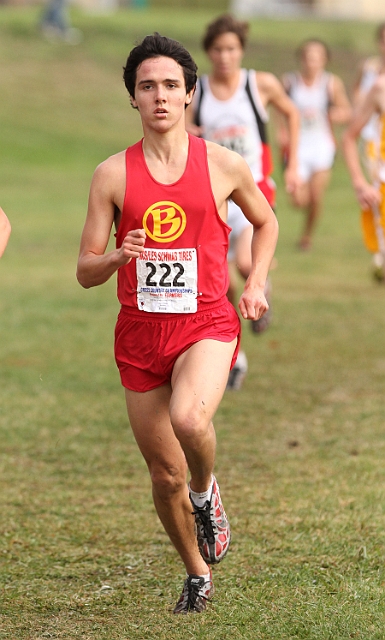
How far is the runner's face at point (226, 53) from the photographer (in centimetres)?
776

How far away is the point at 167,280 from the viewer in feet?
14.0

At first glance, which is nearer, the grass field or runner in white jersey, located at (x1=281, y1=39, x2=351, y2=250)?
the grass field

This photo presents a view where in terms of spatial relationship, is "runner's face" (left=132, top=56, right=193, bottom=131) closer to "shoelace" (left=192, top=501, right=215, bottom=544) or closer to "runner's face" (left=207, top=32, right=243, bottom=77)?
"shoelace" (left=192, top=501, right=215, bottom=544)

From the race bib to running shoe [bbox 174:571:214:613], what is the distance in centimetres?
110

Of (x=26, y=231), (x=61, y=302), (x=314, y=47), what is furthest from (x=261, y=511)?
(x=26, y=231)

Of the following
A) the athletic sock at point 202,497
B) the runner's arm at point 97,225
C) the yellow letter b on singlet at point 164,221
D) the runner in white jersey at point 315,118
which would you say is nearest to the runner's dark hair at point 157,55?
the runner's arm at point 97,225

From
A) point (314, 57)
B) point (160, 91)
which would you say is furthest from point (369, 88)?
point (314, 57)

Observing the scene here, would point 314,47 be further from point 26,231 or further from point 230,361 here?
point 230,361

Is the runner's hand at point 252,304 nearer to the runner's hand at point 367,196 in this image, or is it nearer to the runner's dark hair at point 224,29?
the runner's hand at point 367,196

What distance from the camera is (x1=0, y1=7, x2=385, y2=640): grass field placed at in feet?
14.1

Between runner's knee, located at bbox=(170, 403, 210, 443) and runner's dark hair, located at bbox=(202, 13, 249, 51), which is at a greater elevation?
runner's dark hair, located at bbox=(202, 13, 249, 51)

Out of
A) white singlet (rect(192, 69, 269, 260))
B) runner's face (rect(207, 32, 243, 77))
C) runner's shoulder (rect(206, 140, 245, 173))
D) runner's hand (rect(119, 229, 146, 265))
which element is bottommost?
runner's hand (rect(119, 229, 146, 265))

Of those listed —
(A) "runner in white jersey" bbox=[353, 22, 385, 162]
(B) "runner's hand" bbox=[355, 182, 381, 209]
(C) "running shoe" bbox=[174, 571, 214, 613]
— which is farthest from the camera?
(A) "runner in white jersey" bbox=[353, 22, 385, 162]

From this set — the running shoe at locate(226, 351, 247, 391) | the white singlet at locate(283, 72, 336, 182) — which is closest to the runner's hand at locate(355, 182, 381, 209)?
the running shoe at locate(226, 351, 247, 391)
